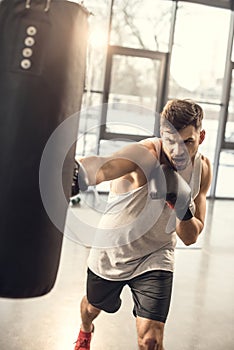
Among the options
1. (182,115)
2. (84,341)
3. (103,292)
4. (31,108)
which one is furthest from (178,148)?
(84,341)

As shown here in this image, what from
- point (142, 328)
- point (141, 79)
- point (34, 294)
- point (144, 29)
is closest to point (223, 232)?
point (141, 79)

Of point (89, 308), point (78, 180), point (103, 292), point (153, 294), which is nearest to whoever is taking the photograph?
point (78, 180)

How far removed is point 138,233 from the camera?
6.70 ft

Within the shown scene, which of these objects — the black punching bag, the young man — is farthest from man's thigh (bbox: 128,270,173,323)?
the black punching bag

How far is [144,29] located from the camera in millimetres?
6973

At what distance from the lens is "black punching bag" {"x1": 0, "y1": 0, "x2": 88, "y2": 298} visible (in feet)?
3.74

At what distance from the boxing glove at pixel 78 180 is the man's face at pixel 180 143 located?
533mm

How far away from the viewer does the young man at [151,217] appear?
1.90 m

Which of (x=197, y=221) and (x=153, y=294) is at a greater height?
(x=197, y=221)

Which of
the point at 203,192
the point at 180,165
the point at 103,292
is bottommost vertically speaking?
the point at 103,292

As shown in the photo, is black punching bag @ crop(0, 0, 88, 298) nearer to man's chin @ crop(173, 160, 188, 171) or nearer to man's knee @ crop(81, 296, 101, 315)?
man's chin @ crop(173, 160, 188, 171)

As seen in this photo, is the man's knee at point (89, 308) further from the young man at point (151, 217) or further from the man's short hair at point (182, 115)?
the man's short hair at point (182, 115)

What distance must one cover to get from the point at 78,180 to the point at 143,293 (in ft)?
2.43

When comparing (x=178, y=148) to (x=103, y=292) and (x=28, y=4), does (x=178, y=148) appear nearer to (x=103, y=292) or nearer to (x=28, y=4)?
(x=103, y=292)
